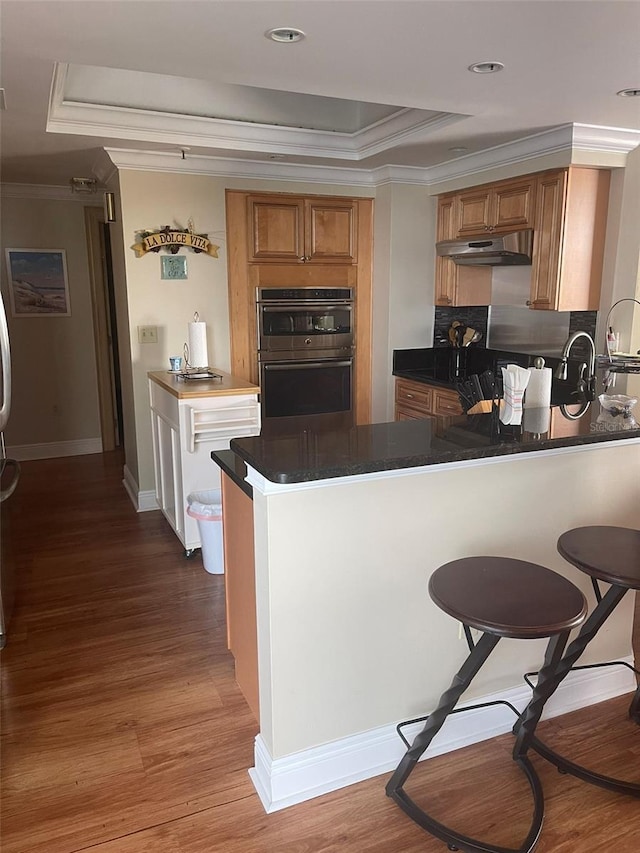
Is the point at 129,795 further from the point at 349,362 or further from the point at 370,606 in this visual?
the point at 349,362

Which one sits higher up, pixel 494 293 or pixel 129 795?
pixel 494 293

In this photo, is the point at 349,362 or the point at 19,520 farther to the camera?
the point at 349,362

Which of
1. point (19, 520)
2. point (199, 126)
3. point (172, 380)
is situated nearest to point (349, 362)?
point (172, 380)

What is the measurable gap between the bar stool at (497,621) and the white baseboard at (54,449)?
15.3 ft

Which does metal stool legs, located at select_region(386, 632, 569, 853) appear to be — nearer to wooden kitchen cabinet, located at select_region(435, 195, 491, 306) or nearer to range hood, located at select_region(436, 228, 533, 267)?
range hood, located at select_region(436, 228, 533, 267)

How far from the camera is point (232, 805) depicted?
1.88 metres

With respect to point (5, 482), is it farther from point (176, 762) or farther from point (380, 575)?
point (380, 575)

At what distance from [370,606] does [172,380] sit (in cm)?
224

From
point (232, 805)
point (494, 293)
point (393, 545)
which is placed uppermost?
point (494, 293)

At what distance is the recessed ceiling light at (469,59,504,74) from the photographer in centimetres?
231

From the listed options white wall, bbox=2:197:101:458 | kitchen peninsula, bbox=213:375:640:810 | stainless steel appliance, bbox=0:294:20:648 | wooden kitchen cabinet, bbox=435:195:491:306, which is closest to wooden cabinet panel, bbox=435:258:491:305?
wooden kitchen cabinet, bbox=435:195:491:306

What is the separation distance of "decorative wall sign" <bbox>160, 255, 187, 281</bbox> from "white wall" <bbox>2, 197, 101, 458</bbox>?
189 centimetres

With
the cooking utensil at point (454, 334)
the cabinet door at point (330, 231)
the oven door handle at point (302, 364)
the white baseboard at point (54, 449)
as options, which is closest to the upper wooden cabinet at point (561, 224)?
the cooking utensil at point (454, 334)

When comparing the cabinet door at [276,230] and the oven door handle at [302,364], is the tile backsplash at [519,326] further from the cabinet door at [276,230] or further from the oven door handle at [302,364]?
the cabinet door at [276,230]
